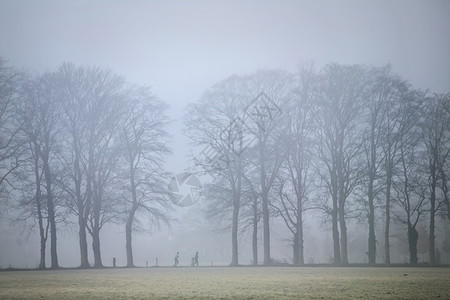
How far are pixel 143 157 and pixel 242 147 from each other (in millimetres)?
9554

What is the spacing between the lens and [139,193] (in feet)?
118

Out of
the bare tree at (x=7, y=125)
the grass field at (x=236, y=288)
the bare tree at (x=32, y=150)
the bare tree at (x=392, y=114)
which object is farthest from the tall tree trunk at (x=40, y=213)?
the bare tree at (x=392, y=114)

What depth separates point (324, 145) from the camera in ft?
115

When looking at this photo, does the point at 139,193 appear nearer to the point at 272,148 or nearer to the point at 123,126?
the point at 123,126

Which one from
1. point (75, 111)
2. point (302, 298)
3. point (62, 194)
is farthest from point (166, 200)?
point (302, 298)

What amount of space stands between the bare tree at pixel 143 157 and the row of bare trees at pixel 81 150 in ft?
0.30

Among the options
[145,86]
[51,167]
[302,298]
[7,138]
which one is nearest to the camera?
[302,298]

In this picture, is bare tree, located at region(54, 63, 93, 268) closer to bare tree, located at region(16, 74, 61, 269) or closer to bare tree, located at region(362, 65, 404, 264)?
bare tree, located at region(16, 74, 61, 269)

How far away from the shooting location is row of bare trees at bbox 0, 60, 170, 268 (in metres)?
31.1

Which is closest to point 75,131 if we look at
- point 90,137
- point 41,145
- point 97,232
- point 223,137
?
point 90,137

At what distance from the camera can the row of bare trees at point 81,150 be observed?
31.1m

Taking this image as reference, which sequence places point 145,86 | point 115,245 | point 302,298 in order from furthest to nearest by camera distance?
point 115,245, point 145,86, point 302,298

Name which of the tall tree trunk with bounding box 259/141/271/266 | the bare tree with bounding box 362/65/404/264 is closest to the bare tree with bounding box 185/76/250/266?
the tall tree trunk with bounding box 259/141/271/266

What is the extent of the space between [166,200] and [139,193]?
9.67 feet
